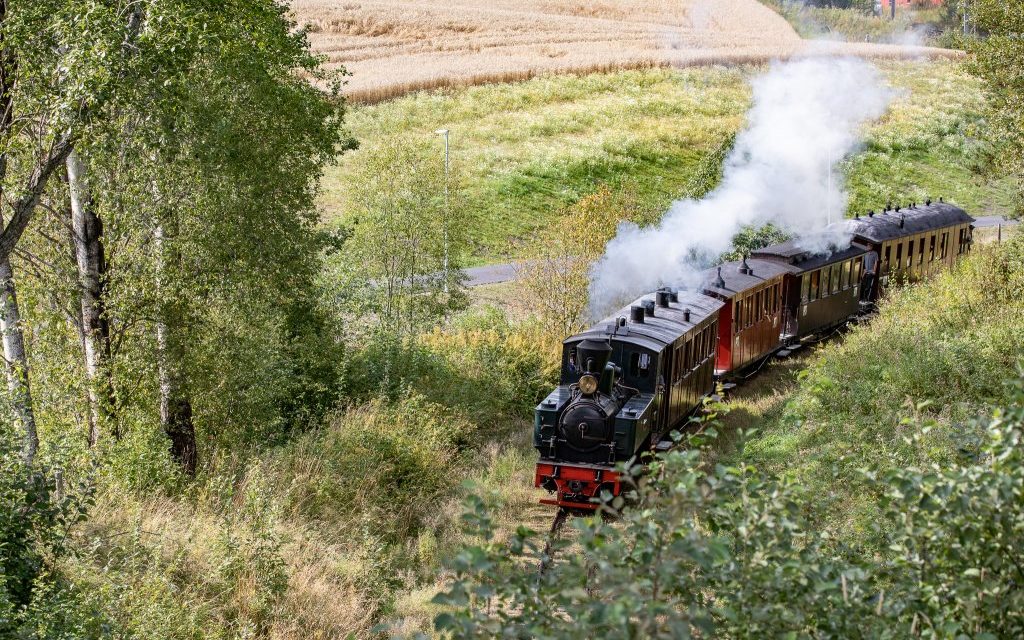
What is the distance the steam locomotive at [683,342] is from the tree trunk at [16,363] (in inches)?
255

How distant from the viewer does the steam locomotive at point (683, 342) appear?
14820 mm

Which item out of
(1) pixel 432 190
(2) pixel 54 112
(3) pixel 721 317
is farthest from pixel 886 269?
(2) pixel 54 112

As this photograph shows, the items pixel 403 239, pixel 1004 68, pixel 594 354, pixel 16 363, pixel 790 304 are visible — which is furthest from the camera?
pixel 403 239

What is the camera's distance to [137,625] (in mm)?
10070

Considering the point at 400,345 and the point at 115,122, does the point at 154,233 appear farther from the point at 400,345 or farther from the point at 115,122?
the point at 400,345

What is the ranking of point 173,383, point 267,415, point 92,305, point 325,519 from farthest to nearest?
point 267,415, point 173,383, point 325,519, point 92,305

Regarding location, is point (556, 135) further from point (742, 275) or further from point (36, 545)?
point (36, 545)

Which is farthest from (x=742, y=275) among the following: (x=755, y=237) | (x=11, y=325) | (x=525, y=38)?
(x=525, y=38)

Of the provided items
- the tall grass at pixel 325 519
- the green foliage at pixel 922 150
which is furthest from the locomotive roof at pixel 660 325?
the green foliage at pixel 922 150

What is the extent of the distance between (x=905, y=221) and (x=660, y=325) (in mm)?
15326

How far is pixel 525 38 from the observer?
217 feet

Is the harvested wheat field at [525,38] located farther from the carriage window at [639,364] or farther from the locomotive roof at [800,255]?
the carriage window at [639,364]

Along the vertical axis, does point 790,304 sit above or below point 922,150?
below

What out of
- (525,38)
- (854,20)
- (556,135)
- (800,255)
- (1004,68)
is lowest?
(800,255)
